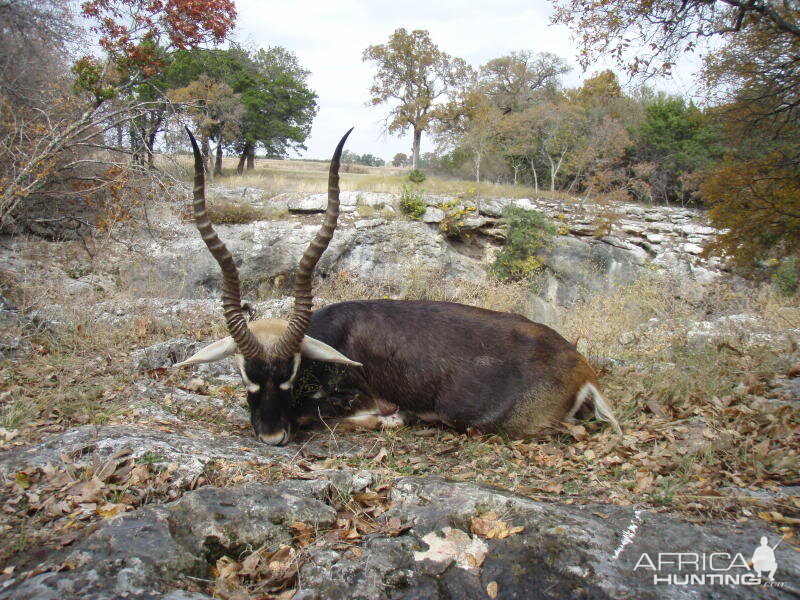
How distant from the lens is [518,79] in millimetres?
52750

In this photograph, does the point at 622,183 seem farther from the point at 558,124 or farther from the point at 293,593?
the point at 293,593

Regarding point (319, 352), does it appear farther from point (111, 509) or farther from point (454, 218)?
point (454, 218)

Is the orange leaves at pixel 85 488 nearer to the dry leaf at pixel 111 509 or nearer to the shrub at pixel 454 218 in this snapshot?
the dry leaf at pixel 111 509

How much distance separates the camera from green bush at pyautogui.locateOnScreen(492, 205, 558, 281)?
957 inches

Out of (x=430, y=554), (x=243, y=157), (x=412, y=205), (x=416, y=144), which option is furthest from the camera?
(x=416, y=144)

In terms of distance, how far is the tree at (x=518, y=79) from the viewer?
165 ft

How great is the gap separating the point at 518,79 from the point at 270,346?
2133 inches

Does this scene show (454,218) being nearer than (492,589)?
No

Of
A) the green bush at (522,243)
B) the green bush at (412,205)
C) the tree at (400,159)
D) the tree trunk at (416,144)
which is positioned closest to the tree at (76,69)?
the green bush at (412,205)

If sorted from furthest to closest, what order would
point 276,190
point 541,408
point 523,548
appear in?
point 276,190
point 541,408
point 523,548

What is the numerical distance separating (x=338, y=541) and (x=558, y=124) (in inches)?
1501

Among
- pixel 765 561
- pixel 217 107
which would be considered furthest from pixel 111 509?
pixel 217 107

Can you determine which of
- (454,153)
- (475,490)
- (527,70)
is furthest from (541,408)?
(527,70)

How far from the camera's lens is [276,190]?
26.0 metres
